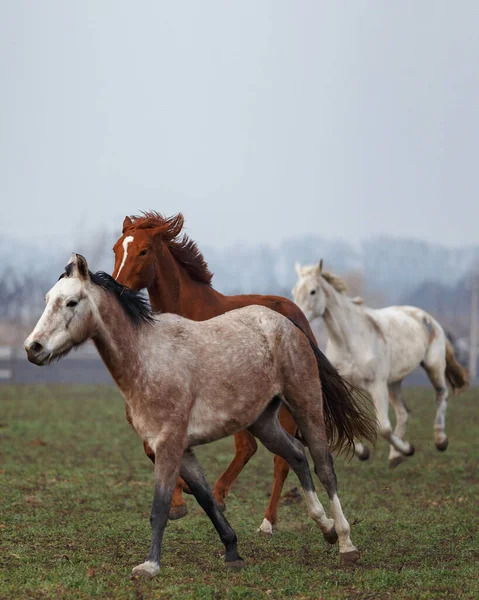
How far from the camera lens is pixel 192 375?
580 centimetres

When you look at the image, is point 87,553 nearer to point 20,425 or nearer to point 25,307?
point 20,425

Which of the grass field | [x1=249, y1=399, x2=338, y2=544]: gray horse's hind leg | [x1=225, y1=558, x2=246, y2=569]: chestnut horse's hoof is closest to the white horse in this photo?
the grass field

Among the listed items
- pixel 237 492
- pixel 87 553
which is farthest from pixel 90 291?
pixel 237 492

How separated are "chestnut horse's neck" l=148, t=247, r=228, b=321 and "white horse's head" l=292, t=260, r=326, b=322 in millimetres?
3712

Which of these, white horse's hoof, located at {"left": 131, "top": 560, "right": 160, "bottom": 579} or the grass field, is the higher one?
white horse's hoof, located at {"left": 131, "top": 560, "right": 160, "bottom": 579}

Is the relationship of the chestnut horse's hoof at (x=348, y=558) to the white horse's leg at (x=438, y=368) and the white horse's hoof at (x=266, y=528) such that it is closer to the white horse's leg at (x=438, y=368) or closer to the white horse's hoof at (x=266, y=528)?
the white horse's hoof at (x=266, y=528)

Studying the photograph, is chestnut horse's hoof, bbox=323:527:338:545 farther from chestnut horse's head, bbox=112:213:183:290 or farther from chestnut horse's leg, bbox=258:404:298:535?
chestnut horse's head, bbox=112:213:183:290

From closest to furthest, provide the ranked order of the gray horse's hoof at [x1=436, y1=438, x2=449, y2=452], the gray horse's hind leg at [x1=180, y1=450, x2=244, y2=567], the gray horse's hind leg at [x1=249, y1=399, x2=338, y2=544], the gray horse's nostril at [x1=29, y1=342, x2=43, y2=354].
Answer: the gray horse's nostril at [x1=29, y1=342, x2=43, y2=354]
the gray horse's hind leg at [x1=180, y1=450, x2=244, y2=567]
the gray horse's hind leg at [x1=249, y1=399, x2=338, y2=544]
the gray horse's hoof at [x1=436, y1=438, x2=449, y2=452]

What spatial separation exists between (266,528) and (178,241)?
235 centimetres

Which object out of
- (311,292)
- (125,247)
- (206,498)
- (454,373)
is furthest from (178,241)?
(454,373)

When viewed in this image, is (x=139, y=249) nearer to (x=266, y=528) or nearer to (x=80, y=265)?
(x=80, y=265)

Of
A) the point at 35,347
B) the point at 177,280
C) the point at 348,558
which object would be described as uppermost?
the point at 35,347

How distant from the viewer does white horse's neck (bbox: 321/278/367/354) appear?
1166 centimetres

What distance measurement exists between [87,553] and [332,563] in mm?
1614
